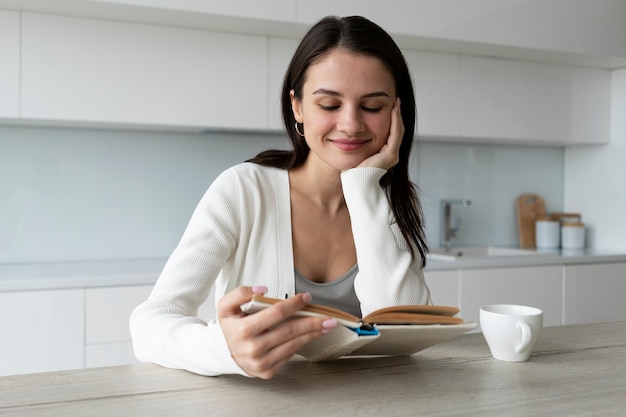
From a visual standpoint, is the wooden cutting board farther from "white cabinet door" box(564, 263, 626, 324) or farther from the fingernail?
the fingernail

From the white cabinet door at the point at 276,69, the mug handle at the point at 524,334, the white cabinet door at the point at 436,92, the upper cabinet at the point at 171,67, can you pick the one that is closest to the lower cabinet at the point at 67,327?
the upper cabinet at the point at 171,67

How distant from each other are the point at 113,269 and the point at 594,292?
2.32 metres

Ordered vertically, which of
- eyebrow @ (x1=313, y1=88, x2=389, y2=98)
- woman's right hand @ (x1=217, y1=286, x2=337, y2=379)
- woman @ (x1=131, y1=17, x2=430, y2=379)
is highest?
eyebrow @ (x1=313, y1=88, x2=389, y2=98)

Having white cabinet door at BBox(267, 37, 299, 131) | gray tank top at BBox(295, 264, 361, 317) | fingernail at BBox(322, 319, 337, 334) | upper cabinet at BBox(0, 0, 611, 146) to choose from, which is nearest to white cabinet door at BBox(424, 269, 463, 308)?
upper cabinet at BBox(0, 0, 611, 146)

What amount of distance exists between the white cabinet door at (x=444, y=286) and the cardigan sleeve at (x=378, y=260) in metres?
1.47

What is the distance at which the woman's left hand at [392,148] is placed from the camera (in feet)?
5.10

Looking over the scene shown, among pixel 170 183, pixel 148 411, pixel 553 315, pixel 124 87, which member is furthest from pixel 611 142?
pixel 148 411

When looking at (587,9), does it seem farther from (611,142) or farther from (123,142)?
(123,142)

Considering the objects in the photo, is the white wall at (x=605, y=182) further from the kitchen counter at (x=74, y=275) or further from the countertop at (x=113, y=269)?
the kitchen counter at (x=74, y=275)

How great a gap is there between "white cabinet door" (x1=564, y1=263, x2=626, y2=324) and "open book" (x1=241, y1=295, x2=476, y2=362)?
2391 mm

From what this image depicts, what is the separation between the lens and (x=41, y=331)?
2.33m

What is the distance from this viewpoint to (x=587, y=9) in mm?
3391

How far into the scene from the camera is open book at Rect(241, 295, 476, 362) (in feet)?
3.06

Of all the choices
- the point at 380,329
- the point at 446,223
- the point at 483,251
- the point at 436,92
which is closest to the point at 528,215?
the point at 483,251
